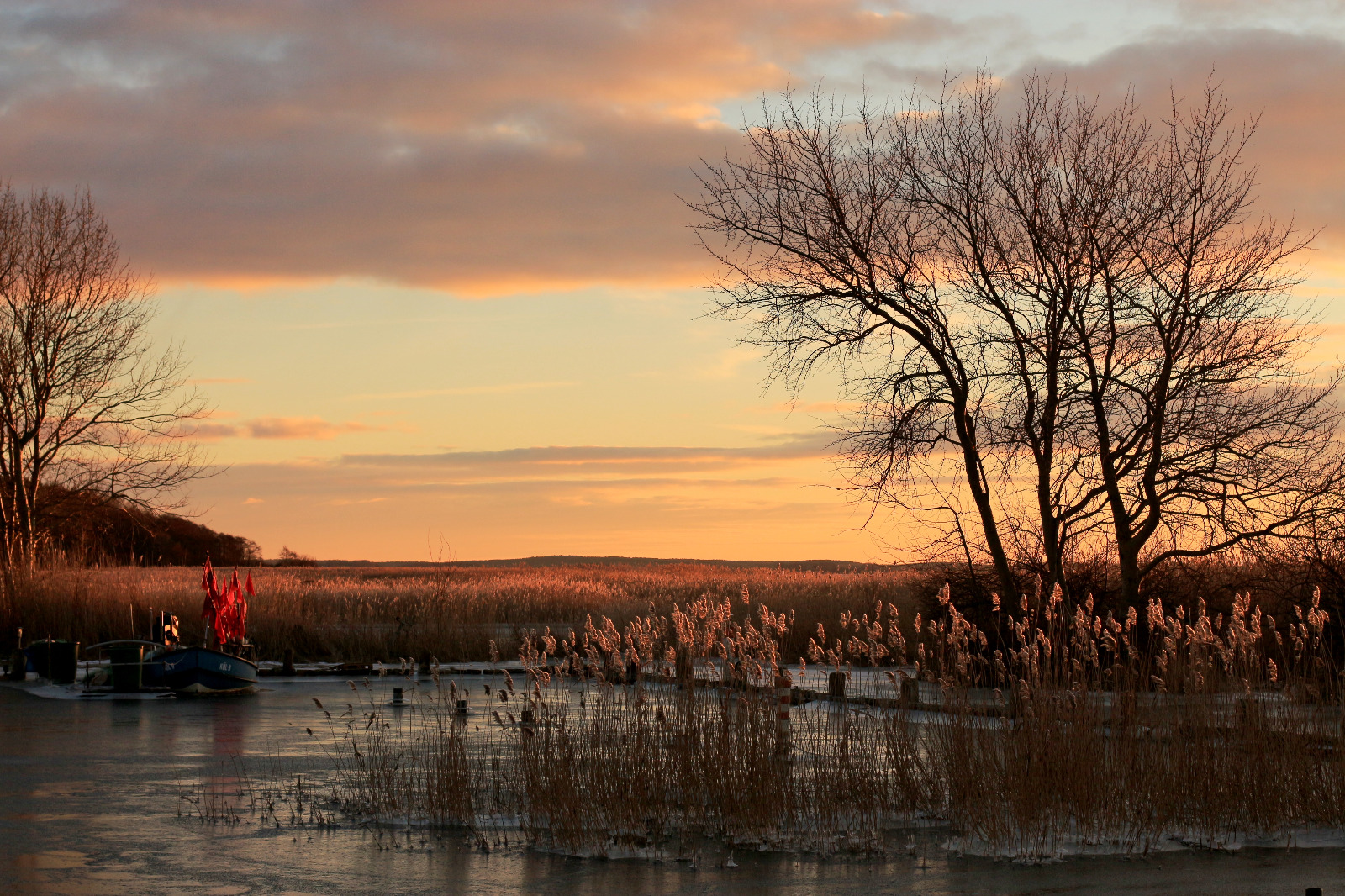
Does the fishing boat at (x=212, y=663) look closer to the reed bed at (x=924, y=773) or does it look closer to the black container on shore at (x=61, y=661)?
the black container on shore at (x=61, y=661)

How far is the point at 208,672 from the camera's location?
957 inches

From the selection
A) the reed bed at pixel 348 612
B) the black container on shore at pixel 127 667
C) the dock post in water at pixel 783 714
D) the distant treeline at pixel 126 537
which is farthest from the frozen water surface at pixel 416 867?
the distant treeline at pixel 126 537

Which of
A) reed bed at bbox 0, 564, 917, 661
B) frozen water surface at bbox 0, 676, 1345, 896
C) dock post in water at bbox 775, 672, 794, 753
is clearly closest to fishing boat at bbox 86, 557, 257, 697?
reed bed at bbox 0, 564, 917, 661

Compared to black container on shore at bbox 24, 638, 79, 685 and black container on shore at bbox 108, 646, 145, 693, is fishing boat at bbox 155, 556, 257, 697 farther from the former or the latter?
black container on shore at bbox 24, 638, 79, 685

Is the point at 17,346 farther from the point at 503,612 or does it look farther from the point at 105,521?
the point at 503,612

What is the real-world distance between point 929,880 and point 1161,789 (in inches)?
111

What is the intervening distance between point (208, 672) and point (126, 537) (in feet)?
197

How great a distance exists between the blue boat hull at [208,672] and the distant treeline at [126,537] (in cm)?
1389

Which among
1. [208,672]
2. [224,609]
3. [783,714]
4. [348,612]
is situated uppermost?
[224,609]

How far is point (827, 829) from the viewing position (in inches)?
432

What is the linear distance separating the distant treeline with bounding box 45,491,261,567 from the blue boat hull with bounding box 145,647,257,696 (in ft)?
45.6

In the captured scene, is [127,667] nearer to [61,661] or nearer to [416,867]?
[61,661]

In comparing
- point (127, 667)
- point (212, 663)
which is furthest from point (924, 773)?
point (127, 667)

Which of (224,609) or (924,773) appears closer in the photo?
(924,773)
